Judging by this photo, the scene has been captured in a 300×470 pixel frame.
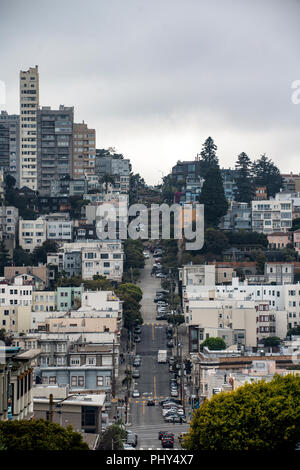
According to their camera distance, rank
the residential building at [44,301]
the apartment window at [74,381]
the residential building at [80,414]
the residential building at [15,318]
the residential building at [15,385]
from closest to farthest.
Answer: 1. the residential building at [15,385]
2. the residential building at [80,414]
3. the apartment window at [74,381]
4. the residential building at [15,318]
5. the residential building at [44,301]

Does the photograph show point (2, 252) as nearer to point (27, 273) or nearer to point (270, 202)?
point (27, 273)

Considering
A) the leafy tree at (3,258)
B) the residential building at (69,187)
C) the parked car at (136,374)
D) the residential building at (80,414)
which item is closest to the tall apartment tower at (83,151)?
the residential building at (69,187)

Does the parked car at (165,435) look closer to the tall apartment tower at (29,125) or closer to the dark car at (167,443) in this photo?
the dark car at (167,443)

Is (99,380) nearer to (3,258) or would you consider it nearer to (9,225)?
(3,258)

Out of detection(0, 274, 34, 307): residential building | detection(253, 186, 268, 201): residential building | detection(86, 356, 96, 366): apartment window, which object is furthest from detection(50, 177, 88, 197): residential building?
detection(86, 356, 96, 366): apartment window

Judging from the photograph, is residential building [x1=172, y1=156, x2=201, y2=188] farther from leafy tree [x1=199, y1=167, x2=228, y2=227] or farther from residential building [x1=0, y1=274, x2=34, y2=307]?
residential building [x1=0, y1=274, x2=34, y2=307]

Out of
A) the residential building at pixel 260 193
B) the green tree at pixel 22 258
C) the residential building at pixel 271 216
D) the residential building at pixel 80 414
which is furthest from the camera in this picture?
the residential building at pixel 260 193

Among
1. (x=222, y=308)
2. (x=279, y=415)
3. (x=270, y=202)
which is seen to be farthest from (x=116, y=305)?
(x=279, y=415)

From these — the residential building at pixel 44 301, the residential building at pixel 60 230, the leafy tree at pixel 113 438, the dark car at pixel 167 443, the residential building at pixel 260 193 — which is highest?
the residential building at pixel 260 193
